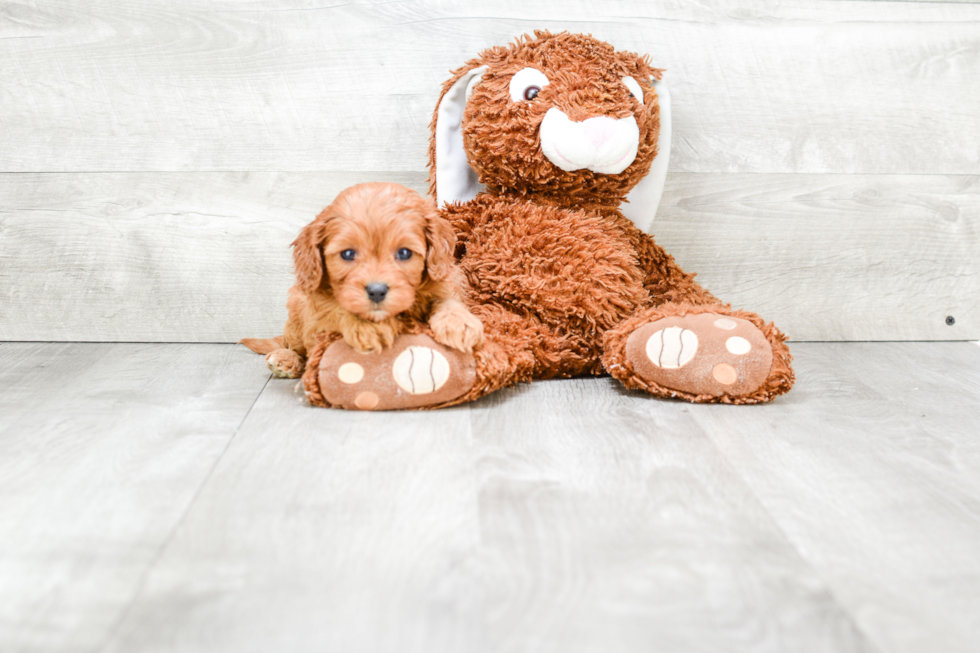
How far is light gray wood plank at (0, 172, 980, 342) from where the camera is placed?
1501mm

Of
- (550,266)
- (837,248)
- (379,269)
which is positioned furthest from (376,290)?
(837,248)

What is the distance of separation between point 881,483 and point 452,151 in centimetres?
86

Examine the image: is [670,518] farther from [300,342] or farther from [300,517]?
[300,342]

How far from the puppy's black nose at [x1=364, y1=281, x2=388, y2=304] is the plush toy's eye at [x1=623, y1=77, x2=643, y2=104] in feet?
1.85

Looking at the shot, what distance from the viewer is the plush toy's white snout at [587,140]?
1194 millimetres

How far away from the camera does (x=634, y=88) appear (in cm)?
128

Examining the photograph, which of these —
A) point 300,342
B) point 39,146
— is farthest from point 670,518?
point 39,146

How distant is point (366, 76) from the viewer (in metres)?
1.47

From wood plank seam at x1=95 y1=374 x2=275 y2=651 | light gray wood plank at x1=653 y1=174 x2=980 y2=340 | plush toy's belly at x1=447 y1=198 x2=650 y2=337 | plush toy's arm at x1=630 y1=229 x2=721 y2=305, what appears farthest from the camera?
light gray wood plank at x1=653 y1=174 x2=980 y2=340

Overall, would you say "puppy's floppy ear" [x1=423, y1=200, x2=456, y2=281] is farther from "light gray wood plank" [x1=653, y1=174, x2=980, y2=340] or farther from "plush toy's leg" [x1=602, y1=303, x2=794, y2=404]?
"light gray wood plank" [x1=653, y1=174, x2=980, y2=340]

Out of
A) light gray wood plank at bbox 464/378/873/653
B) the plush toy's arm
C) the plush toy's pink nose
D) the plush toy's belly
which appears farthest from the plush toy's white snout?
light gray wood plank at bbox 464/378/873/653

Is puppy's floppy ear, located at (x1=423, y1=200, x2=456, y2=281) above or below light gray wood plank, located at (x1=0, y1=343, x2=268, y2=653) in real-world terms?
above

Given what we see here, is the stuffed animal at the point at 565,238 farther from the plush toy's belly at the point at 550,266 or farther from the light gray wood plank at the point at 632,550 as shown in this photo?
the light gray wood plank at the point at 632,550

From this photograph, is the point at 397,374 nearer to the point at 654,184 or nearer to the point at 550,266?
the point at 550,266
